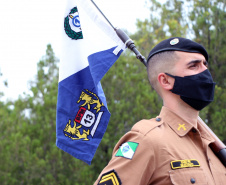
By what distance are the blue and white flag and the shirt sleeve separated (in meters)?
0.82

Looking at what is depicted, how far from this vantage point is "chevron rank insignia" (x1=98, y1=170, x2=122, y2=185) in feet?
5.68

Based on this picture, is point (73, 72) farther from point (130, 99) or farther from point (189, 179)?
point (130, 99)

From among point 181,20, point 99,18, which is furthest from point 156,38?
point 99,18

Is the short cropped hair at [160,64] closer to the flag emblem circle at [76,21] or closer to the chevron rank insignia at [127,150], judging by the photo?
the chevron rank insignia at [127,150]

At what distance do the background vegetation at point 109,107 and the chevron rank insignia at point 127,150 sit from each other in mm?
6132

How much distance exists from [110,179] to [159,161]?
265 millimetres

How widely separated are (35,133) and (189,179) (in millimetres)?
7223

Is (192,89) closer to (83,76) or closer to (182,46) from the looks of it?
(182,46)

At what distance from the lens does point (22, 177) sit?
8.15 m

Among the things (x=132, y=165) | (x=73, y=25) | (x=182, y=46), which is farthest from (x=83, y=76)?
(x=132, y=165)

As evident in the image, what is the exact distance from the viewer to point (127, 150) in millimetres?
1813

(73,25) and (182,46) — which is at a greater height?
(73,25)

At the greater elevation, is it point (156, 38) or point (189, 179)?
point (189, 179)

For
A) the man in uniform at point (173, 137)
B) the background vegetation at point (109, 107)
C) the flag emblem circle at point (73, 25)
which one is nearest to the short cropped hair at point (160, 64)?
the man in uniform at point (173, 137)
